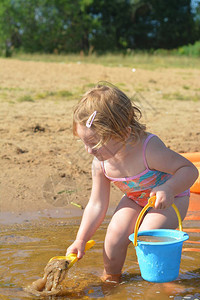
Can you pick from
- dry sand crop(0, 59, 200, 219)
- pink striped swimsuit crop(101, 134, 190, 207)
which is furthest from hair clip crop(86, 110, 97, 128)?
dry sand crop(0, 59, 200, 219)

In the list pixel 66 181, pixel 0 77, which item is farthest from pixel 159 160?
pixel 0 77

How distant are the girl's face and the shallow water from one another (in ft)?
2.41

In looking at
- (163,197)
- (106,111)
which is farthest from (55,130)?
(163,197)

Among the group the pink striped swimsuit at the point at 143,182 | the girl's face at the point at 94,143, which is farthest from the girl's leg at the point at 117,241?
Result: the girl's face at the point at 94,143

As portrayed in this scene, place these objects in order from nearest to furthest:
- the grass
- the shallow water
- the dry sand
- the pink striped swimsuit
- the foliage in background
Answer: the shallow water → the pink striped swimsuit → the dry sand → the grass → the foliage in background

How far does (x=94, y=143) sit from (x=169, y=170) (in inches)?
17.0

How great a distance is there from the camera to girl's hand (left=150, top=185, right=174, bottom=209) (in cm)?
231

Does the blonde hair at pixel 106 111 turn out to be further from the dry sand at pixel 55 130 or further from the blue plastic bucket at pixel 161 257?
the dry sand at pixel 55 130

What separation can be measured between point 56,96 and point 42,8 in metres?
20.8

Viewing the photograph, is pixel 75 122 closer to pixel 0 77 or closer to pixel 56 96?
pixel 56 96

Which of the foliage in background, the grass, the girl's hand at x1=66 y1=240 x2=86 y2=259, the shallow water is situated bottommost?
the shallow water

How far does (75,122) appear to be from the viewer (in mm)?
2504

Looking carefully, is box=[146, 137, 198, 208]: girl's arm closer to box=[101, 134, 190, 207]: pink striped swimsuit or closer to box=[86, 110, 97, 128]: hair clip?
box=[101, 134, 190, 207]: pink striped swimsuit

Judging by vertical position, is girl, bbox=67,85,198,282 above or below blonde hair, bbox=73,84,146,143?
below
